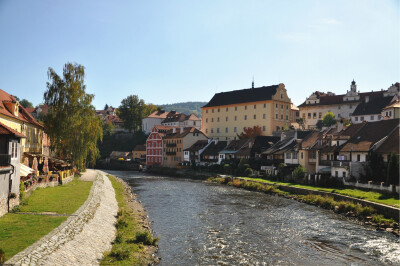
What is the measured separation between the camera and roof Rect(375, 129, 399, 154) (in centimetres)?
3809

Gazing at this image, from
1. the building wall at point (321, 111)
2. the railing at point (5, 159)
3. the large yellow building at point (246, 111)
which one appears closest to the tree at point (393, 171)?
the railing at point (5, 159)

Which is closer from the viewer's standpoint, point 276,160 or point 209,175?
point 276,160

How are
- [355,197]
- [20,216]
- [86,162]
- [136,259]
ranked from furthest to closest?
[86,162]
[355,197]
[20,216]
[136,259]

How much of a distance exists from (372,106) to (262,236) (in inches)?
2482

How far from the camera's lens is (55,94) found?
153 feet

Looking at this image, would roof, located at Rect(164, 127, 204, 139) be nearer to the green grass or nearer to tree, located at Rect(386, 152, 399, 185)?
the green grass

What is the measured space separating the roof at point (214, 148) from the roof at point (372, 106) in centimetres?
2962

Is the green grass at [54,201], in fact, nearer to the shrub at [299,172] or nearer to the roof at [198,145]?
the shrub at [299,172]

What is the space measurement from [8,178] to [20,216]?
2.72 metres

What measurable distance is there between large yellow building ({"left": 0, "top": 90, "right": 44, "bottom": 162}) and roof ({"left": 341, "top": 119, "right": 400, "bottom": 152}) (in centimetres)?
3790

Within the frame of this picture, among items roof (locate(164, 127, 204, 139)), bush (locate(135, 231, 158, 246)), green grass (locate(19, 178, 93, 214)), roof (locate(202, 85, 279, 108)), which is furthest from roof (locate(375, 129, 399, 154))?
roof (locate(164, 127, 204, 139))

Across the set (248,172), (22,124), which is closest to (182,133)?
(248,172)

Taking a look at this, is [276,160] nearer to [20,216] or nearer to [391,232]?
[391,232]

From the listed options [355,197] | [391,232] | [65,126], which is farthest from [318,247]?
[65,126]
